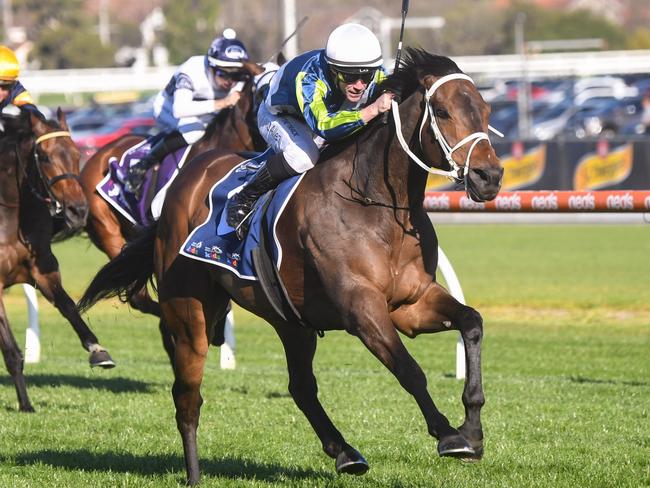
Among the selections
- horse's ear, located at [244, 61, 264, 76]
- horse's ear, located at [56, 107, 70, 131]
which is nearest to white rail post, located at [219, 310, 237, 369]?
horse's ear, located at [244, 61, 264, 76]

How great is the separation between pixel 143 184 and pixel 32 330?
1547 mm

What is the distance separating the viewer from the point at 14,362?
8336 millimetres

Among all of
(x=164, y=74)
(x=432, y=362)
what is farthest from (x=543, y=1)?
(x=432, y=362)

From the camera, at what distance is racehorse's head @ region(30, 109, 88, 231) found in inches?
338

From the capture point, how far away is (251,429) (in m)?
7.38

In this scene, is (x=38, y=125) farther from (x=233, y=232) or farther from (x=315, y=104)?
(x=315, y=104)

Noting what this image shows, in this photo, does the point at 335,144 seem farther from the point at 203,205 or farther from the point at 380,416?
the point at 380,416

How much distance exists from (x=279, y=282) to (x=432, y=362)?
4.99 metres

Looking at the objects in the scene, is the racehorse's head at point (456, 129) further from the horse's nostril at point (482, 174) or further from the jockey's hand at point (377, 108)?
the jockey's hand at point (377, 108)

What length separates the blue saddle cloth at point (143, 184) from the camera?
971 centimetres

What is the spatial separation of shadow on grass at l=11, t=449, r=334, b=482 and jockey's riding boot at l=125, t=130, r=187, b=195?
354cm

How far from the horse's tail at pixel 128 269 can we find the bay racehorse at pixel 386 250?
586 millimetres

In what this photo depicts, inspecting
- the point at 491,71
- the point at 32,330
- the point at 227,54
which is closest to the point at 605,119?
the point at 491,71

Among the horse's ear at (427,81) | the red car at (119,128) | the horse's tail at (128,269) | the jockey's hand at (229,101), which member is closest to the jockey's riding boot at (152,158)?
the jockey's hand at (229,101)
